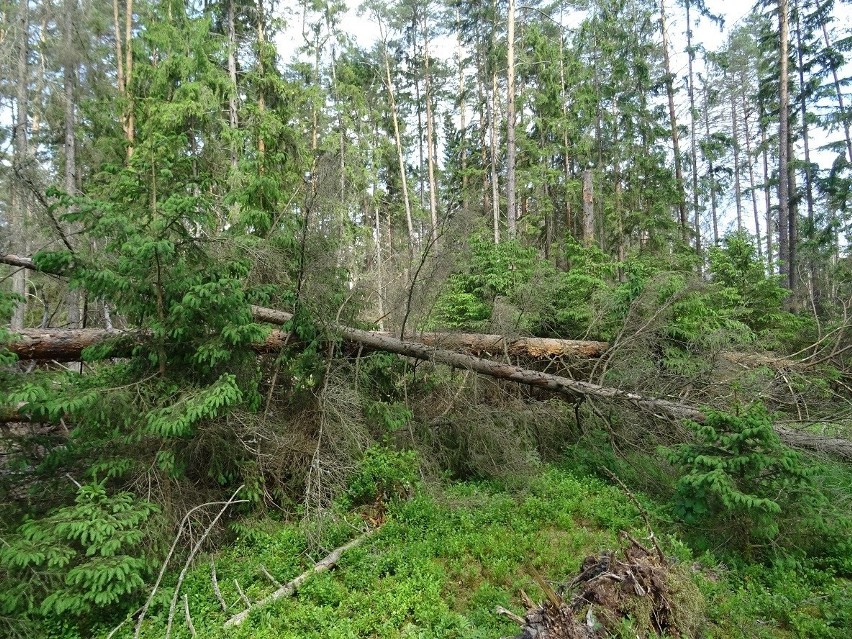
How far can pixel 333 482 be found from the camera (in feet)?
17.5

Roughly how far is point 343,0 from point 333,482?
19.6 m

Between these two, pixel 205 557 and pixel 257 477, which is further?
pixel 257 477

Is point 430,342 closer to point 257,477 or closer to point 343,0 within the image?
point 257,477

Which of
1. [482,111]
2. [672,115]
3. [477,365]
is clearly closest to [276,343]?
[477,365]

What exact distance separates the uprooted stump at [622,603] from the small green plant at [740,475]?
964mm

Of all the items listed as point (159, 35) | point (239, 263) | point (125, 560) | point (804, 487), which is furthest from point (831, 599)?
point (159, 35)

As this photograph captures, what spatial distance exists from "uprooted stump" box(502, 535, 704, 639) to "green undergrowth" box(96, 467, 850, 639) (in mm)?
335

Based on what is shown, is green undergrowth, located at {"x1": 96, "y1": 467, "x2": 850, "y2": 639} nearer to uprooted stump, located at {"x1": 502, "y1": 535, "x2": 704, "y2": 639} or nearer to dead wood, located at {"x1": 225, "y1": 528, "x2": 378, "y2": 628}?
dead wood, located at {"x1": 225, "y1": 528, "x2": 378, "y2": 628}

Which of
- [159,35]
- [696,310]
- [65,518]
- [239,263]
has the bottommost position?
[65,518]

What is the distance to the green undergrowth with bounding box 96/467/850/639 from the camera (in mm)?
3447

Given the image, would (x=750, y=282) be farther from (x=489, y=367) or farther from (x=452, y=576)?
(x=452, y=576)

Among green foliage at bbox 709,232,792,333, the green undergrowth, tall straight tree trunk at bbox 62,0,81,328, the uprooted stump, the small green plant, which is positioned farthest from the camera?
tall straight tree trunk at bbox 62,0,81,328

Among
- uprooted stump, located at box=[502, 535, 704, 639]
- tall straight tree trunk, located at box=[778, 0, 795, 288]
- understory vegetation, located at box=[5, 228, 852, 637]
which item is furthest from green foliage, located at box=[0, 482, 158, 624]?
tall straight tree trunk, located at box=[778, 0, 795, 288]

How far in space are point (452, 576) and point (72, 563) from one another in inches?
122
